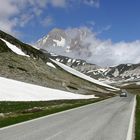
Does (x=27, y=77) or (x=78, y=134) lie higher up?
(x=27, y=77)

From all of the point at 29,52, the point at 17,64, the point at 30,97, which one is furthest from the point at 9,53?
the point at 30,97

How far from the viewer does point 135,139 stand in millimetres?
16578

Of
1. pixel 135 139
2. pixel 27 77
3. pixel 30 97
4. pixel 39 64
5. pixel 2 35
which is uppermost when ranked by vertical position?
pixel 2 35

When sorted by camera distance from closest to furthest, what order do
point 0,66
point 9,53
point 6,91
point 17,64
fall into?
point 6,91 < point 0,66 < point 17,64 < point 9,53

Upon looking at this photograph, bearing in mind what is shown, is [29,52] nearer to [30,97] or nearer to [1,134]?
[30,97]

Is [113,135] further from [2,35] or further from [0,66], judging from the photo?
[2,35]

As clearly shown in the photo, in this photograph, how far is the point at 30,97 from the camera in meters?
62.8

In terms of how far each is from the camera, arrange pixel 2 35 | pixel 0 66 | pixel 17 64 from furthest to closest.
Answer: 1. pixel 2 35
2. pixel 17 64
3. pixel 0 66

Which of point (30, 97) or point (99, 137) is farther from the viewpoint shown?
point (30, 97)

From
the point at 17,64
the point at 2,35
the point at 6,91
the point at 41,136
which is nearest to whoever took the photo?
the point at 41,136

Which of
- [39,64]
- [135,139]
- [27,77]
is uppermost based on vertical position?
[39,64]

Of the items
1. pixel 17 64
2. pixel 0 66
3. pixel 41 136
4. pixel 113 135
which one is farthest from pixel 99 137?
pixel 17 64

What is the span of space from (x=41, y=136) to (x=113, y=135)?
362cm

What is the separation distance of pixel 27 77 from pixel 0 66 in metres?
8.42
